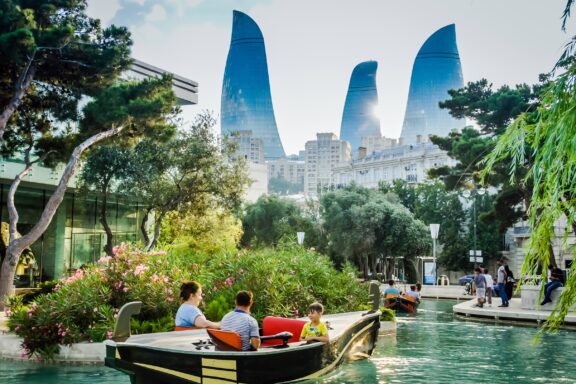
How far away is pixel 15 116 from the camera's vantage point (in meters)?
25.2

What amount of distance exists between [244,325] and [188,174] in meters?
23.9

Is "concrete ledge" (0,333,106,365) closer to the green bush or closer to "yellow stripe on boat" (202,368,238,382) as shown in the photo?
the green bush

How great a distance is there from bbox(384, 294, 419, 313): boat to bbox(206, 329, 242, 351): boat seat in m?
18.3

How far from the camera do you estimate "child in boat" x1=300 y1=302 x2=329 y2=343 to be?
1120 cm

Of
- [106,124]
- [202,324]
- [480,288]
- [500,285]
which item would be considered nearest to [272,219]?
[480,288]

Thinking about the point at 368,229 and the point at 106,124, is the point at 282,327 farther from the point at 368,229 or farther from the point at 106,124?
the point at 368,229

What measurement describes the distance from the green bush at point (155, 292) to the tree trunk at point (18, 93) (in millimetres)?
8907

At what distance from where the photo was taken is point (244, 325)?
9.70m

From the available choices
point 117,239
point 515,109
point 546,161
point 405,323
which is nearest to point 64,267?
point 117,239

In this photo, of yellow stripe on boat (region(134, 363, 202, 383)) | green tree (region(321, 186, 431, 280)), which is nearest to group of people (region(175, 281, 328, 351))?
yellow stripe on boat (region(134, 363, 202, 383))

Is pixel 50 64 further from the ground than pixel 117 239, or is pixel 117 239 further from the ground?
pixel 50 64

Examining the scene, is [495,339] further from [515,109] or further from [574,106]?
[515,109]

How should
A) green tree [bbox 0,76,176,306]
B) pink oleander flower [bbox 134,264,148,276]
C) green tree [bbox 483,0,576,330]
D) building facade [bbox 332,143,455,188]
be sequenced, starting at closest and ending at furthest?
1. green tree [bbox 483,0,576,330]
2. pink oleander flower [bbox 134,264,148,276]
3. green tree [bbox 0,76,176,306]
4. building facade [bbox 332,143,455,188]

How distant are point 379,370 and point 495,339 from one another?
716 cm
